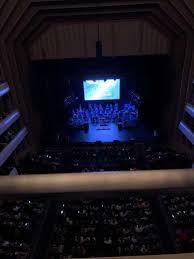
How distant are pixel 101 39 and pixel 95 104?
17.2ft

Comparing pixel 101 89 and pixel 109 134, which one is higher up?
pixel 101 89

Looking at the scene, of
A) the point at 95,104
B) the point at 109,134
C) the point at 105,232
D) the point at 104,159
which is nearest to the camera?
the point at 105,232

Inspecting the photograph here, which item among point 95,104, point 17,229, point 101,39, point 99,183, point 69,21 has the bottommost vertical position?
point 17,229

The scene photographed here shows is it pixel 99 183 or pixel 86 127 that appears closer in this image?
pixel 99 183

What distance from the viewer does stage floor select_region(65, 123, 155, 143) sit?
55.7ft

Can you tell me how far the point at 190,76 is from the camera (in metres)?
13.4

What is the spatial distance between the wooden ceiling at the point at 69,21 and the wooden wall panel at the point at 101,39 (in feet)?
0.34

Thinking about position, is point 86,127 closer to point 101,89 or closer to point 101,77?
point 101,89

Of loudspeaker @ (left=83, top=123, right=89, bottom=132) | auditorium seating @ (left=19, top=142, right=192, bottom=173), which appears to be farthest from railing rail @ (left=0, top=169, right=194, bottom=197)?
loudspeaker @ (left=83, top=123, right=89, bottom=132)

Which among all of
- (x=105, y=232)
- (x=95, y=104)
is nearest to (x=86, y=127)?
(x=95, y=104)

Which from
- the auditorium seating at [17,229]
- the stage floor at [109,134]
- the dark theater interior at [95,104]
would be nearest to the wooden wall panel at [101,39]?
the dark theater interior at [95,104]

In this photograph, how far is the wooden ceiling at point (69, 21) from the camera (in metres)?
11.5

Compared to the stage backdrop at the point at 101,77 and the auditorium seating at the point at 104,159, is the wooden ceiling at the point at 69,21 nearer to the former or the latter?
the stage backdrop at the point at 101,77

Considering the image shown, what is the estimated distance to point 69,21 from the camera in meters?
14.2
